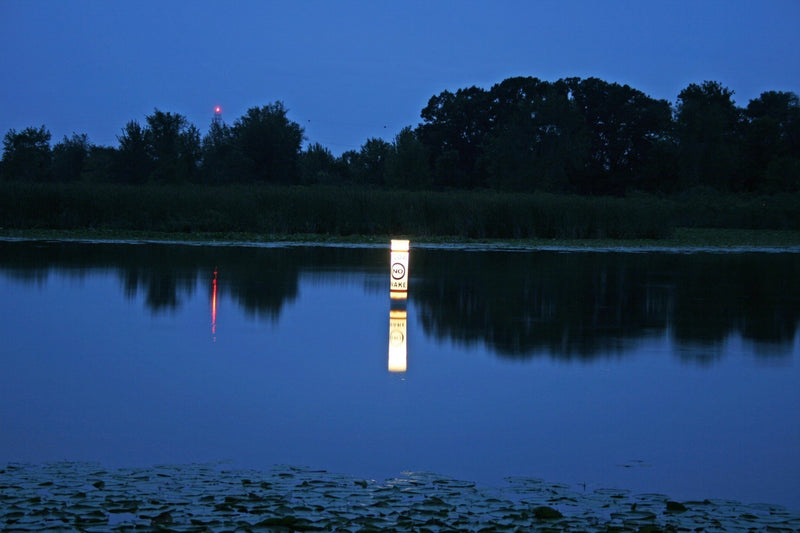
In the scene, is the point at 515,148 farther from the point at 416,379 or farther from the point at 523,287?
the point at 416,379

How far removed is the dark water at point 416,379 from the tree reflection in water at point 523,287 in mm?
91

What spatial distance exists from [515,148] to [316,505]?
274 feet

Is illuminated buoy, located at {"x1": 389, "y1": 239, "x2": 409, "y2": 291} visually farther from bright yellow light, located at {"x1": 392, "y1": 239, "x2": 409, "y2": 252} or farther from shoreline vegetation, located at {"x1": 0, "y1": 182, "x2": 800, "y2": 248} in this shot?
shoreline vegetation, located at {"x1": 0, "y1": 182, "x2": 800, "y2": 248}

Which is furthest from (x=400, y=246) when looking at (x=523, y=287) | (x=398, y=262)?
(x=523, y=287)

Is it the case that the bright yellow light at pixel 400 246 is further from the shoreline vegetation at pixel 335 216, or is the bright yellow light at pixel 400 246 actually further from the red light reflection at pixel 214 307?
the shoreline vegetation at pixel 335 216

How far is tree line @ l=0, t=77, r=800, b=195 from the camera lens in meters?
78.5

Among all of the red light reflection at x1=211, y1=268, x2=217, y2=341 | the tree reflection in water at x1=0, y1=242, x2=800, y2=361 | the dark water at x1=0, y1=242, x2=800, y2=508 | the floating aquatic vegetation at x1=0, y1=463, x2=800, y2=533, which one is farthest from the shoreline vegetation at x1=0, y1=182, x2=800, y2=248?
the floating aquatic vegetation at x1=0, y1=463, x2=800, y2=533

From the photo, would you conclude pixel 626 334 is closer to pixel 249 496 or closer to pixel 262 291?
pixel 262 291

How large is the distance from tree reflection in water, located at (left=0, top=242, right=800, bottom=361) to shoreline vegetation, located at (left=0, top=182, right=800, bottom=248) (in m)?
8.80

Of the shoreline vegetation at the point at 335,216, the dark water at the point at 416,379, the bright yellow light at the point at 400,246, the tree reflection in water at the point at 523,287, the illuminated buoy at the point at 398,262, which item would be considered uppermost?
the shoreline vegetation at the point at 335,216

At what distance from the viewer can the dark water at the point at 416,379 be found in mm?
7754

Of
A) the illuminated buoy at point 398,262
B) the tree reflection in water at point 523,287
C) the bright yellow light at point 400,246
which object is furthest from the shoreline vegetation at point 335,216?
the bright yellow light at point 400,246

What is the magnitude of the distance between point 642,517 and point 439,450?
205cm

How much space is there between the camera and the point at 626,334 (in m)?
15.1
